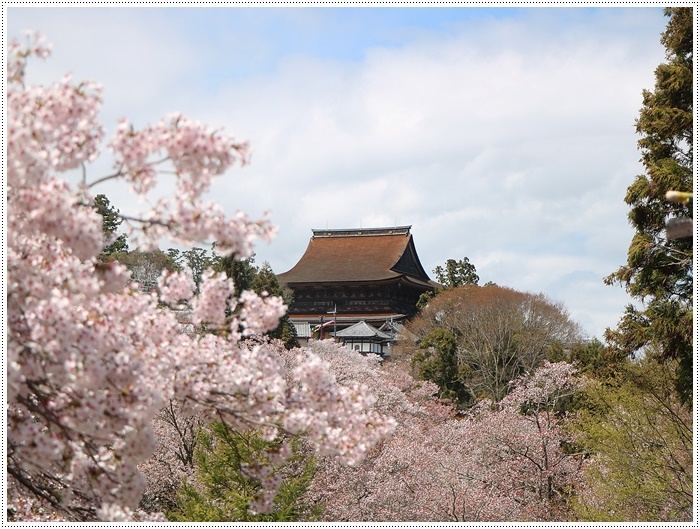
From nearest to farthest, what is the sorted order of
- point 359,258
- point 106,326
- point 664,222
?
point 106,326 < point 664,222 < point 359,258

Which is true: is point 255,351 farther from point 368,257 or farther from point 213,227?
point 368,257

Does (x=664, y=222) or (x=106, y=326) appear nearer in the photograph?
(x=106, y=326)

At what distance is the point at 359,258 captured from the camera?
4669 centimetres

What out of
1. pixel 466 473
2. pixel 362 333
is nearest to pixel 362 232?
pixel 362 333

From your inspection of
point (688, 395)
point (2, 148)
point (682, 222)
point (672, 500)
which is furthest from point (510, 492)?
point (2, 148)

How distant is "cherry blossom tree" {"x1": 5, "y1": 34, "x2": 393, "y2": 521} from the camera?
3.51 meters

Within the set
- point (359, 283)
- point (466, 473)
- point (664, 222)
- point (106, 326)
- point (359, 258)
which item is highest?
point (359, 258)

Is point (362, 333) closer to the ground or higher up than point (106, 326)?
higher up

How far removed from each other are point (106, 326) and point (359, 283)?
40.4m

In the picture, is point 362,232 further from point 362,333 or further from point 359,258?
point 362,333

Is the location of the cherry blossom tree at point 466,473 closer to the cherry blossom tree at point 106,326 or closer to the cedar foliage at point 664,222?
the cedar foliage at point 664,222

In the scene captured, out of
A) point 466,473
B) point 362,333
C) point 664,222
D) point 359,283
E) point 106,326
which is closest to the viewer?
point 106,326

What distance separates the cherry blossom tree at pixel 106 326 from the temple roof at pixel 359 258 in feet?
127

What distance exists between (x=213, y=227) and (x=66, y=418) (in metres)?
1.09
